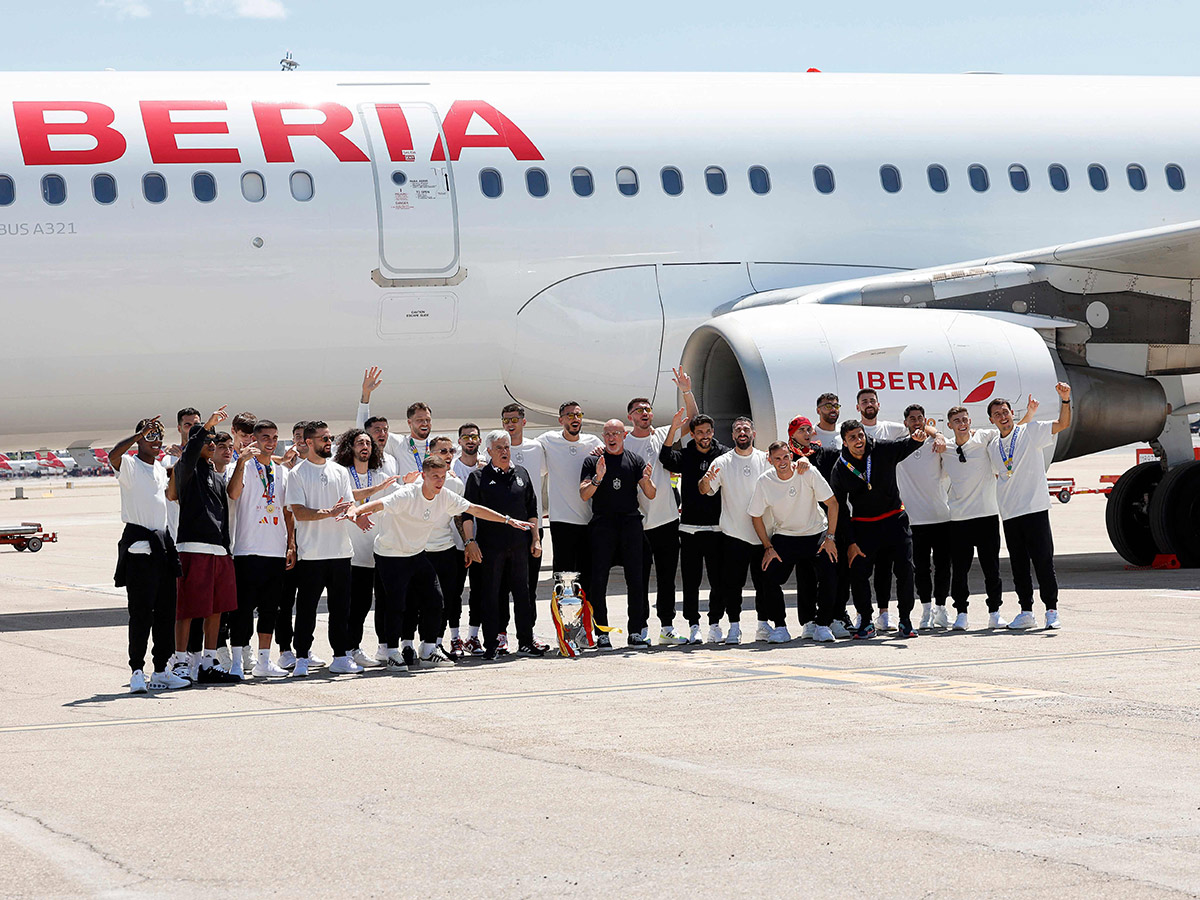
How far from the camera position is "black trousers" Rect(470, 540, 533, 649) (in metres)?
9.80

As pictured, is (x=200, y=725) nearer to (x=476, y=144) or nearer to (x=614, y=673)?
(x=614, y=673)

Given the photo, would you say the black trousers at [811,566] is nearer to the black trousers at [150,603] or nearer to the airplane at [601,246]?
the airplane at [601,246]

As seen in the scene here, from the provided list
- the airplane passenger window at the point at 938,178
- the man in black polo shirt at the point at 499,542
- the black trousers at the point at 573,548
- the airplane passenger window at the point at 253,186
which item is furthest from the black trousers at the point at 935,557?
the airplane passenger window at the point at 253,186

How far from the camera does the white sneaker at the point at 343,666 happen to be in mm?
9367

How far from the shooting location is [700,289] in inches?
554

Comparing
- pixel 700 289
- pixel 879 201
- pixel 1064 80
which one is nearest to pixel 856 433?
pixel 700 289

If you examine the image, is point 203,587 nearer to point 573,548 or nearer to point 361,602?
point 361,602

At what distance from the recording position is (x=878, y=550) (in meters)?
10.4

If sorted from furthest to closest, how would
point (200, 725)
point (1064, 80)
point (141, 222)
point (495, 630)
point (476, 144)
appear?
1. point (1064, 80)
2. point (476, 144)
3. point (141, 222)
4. point (495, 630)
5. point (200, 725)

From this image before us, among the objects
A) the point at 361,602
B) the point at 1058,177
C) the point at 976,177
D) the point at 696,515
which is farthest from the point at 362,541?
the point at 1058,177

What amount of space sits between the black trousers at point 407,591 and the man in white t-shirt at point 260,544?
0.57 m

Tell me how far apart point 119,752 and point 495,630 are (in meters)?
3.35

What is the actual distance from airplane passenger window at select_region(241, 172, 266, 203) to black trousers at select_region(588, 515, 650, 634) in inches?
174

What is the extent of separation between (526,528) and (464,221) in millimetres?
4299
